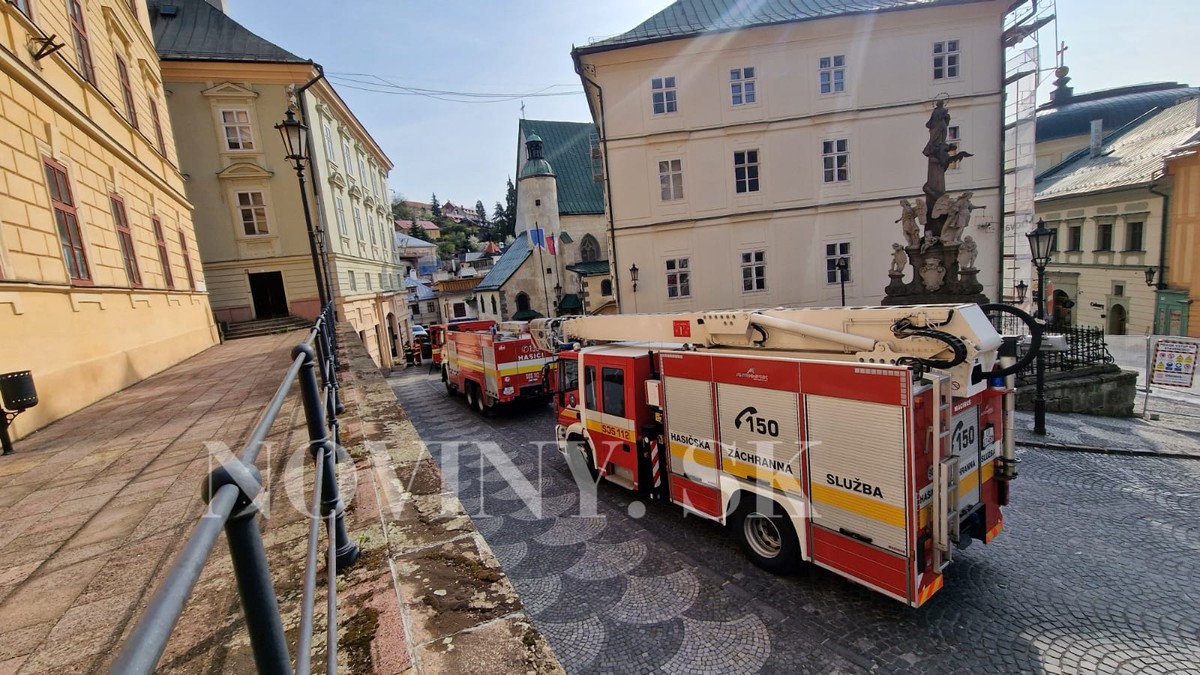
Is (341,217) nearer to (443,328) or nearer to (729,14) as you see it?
(443,328)

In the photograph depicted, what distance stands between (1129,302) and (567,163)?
4190 centimetres

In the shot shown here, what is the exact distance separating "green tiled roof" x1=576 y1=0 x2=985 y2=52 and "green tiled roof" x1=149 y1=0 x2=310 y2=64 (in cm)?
1390

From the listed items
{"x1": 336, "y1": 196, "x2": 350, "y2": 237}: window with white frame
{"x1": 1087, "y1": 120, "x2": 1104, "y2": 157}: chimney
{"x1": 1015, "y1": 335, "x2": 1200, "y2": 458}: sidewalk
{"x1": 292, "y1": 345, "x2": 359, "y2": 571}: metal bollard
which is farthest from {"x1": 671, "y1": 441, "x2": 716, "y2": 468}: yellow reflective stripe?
{"x1": 1087, "y1": 120, "x2": 1104, "y2": 157}: chimney

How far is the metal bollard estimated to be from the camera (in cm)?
255

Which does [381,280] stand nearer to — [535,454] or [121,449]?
[535,454]

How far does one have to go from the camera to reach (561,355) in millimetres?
10156

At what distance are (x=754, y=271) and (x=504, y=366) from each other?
545 inches

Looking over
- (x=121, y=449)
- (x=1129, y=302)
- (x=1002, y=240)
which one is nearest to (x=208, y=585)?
(x=121, y=449)

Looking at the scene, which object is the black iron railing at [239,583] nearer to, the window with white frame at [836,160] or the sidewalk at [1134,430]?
the sidewalk at [1134,430]

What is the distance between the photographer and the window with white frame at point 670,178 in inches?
894

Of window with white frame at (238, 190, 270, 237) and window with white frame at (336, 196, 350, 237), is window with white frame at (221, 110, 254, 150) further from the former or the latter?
window with white frame at (336, 196, 350, 237)

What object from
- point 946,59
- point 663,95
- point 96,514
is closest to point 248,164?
point 663,95

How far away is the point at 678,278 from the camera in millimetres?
23203

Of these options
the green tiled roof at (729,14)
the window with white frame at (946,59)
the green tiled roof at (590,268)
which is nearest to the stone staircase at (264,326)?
the green tiled roof at (729,14)
